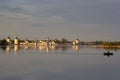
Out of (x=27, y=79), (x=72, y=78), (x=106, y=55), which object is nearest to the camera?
(x=27, y=79)

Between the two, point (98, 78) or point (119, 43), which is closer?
point (98, 78)

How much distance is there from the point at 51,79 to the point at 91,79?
123 inches

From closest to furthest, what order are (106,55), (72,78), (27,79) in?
(27,79)
(72,78)
(106,55)

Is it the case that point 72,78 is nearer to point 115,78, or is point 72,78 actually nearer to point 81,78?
point 81,78

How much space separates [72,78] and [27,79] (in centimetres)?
376

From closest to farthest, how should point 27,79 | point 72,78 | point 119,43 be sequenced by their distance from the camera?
point 27,79
point 72,78
point 119,43

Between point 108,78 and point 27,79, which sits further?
point 108,78

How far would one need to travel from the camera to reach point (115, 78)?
24.2 meters

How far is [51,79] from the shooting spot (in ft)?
75.3

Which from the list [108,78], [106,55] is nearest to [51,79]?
[108,78]

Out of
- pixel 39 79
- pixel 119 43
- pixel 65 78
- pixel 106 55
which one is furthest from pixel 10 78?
pixel 119 43

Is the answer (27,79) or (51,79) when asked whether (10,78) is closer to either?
(27,79)

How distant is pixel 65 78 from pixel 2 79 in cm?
493

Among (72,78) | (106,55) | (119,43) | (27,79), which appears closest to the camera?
(27,79)
